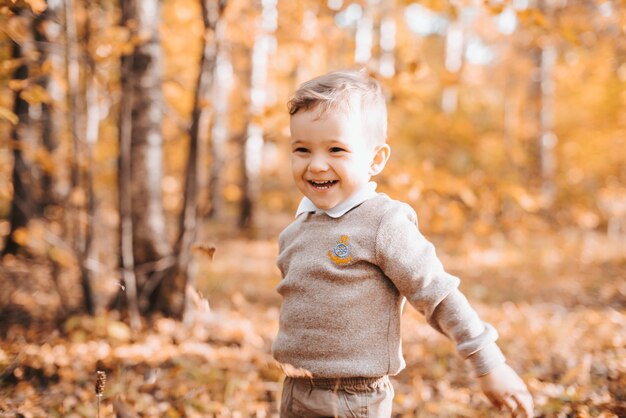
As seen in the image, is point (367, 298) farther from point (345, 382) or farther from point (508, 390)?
point (508, 390)

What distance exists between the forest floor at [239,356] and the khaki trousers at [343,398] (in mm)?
831

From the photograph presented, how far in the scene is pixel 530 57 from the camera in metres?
14.3

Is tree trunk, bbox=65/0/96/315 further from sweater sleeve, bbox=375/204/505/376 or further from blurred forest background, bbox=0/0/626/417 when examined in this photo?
sweater sleeve, bbox=375/204/505/376

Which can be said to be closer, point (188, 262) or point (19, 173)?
point (188, 262)

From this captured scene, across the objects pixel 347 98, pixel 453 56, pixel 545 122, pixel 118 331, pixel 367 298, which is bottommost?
pixel 118 331

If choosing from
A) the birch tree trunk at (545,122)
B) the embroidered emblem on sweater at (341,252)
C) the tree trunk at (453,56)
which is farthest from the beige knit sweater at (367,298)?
the tree trunk at (453,56)

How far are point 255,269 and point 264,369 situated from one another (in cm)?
386

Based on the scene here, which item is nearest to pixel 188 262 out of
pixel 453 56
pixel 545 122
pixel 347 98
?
pixel 347 98

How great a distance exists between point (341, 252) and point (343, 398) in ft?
1.59

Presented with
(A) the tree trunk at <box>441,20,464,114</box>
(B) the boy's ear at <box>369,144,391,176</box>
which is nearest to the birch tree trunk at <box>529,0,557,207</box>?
(A) the tree trunk at <box>441,20,464,114</box>

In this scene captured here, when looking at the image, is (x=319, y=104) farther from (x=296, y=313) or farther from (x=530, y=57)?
(x=530, y=57)

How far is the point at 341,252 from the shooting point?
157 cm

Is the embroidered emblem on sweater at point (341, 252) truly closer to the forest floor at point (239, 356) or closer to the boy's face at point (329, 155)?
the boy's face at point (329, 155)

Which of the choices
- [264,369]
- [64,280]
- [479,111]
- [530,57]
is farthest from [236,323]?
[479,111]
